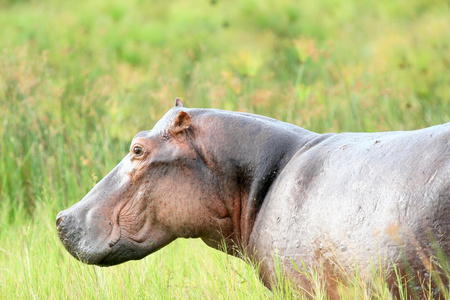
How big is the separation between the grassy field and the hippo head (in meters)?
0.24

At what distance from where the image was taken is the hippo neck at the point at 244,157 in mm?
2541

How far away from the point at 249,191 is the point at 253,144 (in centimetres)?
20

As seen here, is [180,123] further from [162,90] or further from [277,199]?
[162,90]

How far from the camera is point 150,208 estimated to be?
257cm

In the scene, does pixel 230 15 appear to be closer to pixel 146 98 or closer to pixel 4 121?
pixel 146 98

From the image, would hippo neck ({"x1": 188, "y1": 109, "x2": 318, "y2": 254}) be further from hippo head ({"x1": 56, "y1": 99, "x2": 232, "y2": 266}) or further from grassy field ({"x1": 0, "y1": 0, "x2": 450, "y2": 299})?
grassy field ({"x1": 0, "y1": 0, "x2": 450, "y2": 299})

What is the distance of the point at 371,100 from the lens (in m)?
7.06

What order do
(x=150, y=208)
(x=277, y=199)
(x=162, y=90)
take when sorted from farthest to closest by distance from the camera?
(x=162, y=90) < (x=150, y=208) < (x=277, y=199)

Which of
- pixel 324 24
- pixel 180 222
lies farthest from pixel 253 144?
pixel 324 24

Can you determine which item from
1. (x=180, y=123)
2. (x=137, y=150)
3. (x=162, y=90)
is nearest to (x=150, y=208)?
(x=137, y=150)

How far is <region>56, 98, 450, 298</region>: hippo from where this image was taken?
1.97 metres

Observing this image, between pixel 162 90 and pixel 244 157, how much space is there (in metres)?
3.95

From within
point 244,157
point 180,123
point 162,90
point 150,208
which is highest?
point 180,123

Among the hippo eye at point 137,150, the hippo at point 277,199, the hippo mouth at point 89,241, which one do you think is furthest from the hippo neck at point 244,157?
the hippo mouth at point 89,241
